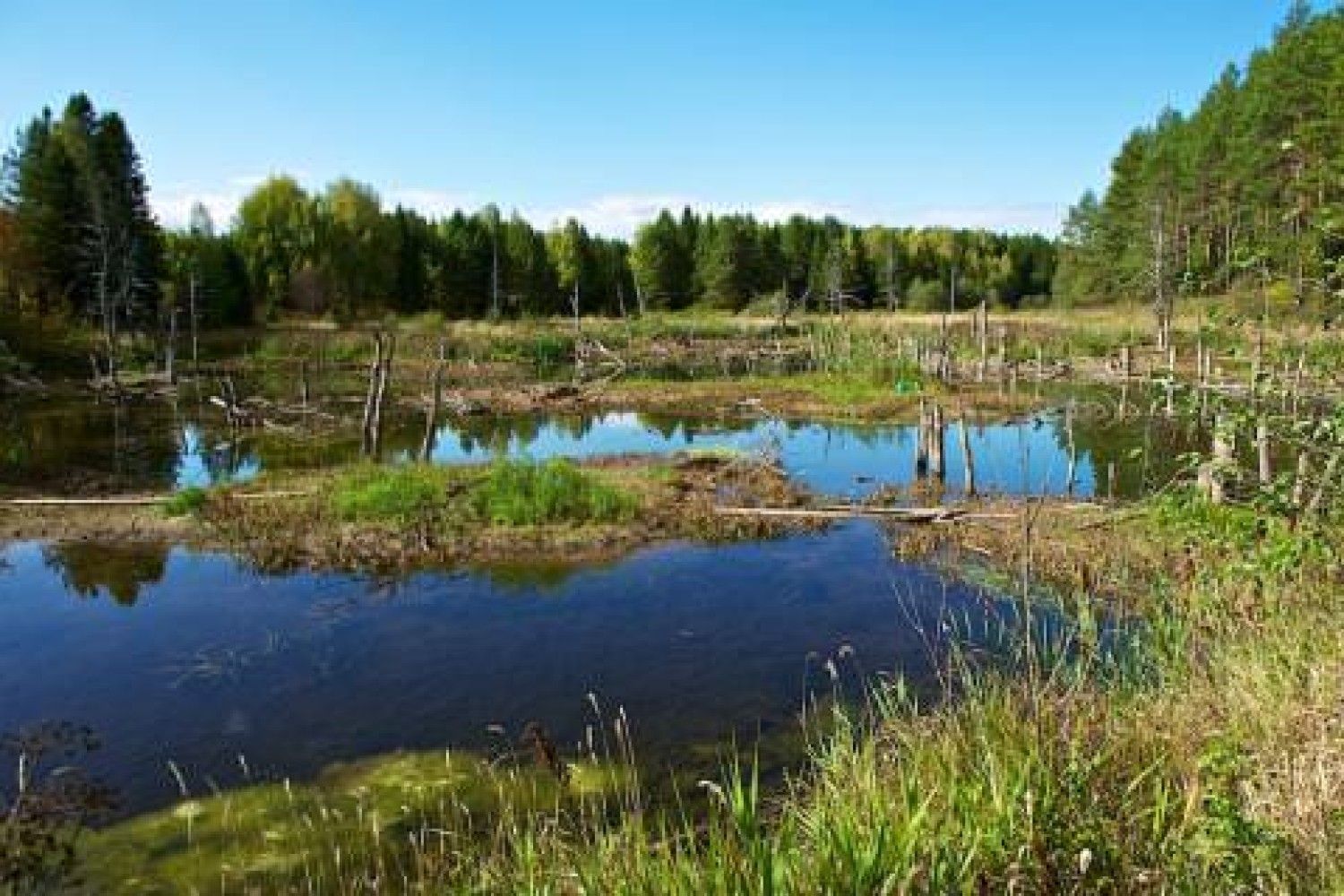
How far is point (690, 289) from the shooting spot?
87.5 meters

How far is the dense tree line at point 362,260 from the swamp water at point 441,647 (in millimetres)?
28826

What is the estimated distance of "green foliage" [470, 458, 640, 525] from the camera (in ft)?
58.2

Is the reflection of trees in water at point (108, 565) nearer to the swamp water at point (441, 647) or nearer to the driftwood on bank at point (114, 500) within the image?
the swamp water at point (441, 647)

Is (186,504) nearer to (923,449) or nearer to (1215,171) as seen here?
(923,449)

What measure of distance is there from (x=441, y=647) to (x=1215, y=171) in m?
57.2

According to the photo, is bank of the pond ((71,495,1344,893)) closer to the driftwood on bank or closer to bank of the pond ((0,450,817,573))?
bank of the pond ((0,450,817,573))

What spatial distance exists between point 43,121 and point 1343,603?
192ft

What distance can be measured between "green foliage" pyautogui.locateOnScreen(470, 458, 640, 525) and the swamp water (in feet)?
5.43

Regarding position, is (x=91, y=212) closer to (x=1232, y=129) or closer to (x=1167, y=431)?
(x=1167, y=431)

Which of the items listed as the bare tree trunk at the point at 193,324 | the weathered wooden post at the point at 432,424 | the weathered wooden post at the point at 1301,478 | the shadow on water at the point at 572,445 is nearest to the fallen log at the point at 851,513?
the shadow on water at the point at 572,445

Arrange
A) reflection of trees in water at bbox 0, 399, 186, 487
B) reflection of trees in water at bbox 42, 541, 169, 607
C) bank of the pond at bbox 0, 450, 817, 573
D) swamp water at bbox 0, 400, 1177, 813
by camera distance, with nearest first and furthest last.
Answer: swamp water at bbox 0, 400, 1177, 813 < reflection of trees in water at bbox 42, 541, 169, 607 < bank of the pond at bbox 0, 450, 817, 573 < reflection of trees in water at bbox 0, 399, 186, 487

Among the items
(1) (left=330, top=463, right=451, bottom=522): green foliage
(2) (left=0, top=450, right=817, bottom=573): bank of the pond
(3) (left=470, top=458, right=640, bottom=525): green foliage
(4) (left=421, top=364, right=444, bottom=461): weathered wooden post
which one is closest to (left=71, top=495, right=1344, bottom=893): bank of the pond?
(2) (left=0, top=450, right=817, bottom=573): bank of the pond

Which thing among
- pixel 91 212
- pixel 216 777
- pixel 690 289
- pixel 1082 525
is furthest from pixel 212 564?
pixel 690 289

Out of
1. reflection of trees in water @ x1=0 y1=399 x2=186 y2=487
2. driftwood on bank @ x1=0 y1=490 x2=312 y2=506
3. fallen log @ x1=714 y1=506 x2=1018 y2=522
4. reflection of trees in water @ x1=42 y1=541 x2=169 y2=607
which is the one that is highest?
reflection of trees in water @ x1=0 y1=399 x2=186 y2=487
